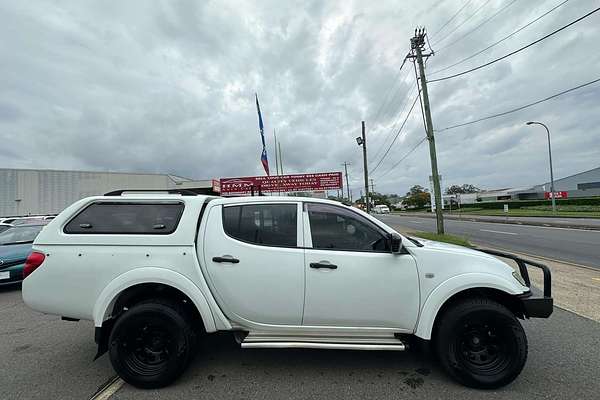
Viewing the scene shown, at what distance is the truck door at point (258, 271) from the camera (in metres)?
2.85

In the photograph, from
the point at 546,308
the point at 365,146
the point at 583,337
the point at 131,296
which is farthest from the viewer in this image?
the point at 365,146

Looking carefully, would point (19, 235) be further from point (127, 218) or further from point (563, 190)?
point (563, 190)

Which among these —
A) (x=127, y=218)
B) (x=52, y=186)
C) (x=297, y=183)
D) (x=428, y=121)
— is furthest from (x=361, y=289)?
(x=52, y=186)

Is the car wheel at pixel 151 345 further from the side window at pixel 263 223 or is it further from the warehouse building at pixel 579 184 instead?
the warehouse building at pixel 579 184

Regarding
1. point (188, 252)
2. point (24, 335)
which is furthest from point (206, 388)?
point (24, 335)

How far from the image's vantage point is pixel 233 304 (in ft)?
9.51

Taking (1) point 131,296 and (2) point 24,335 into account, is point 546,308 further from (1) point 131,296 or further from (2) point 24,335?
(2) point 24,335

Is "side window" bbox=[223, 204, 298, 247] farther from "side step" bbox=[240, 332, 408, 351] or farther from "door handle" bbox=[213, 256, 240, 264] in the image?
"side step" bbox=[240, 332, 408, 351]

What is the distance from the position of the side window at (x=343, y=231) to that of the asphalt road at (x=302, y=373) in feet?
3.98

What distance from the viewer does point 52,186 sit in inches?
1507

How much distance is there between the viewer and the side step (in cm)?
273

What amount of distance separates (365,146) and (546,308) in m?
24.6

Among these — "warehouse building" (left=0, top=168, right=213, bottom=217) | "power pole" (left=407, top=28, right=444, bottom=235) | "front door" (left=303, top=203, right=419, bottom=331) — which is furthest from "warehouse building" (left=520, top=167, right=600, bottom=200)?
"front door" (left=303, top=203, right=419, bottom=331)

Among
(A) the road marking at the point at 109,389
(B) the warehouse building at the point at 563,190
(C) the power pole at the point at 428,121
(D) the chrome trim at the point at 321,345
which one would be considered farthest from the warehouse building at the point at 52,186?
(B) the warehouse building at the point at 563,190
